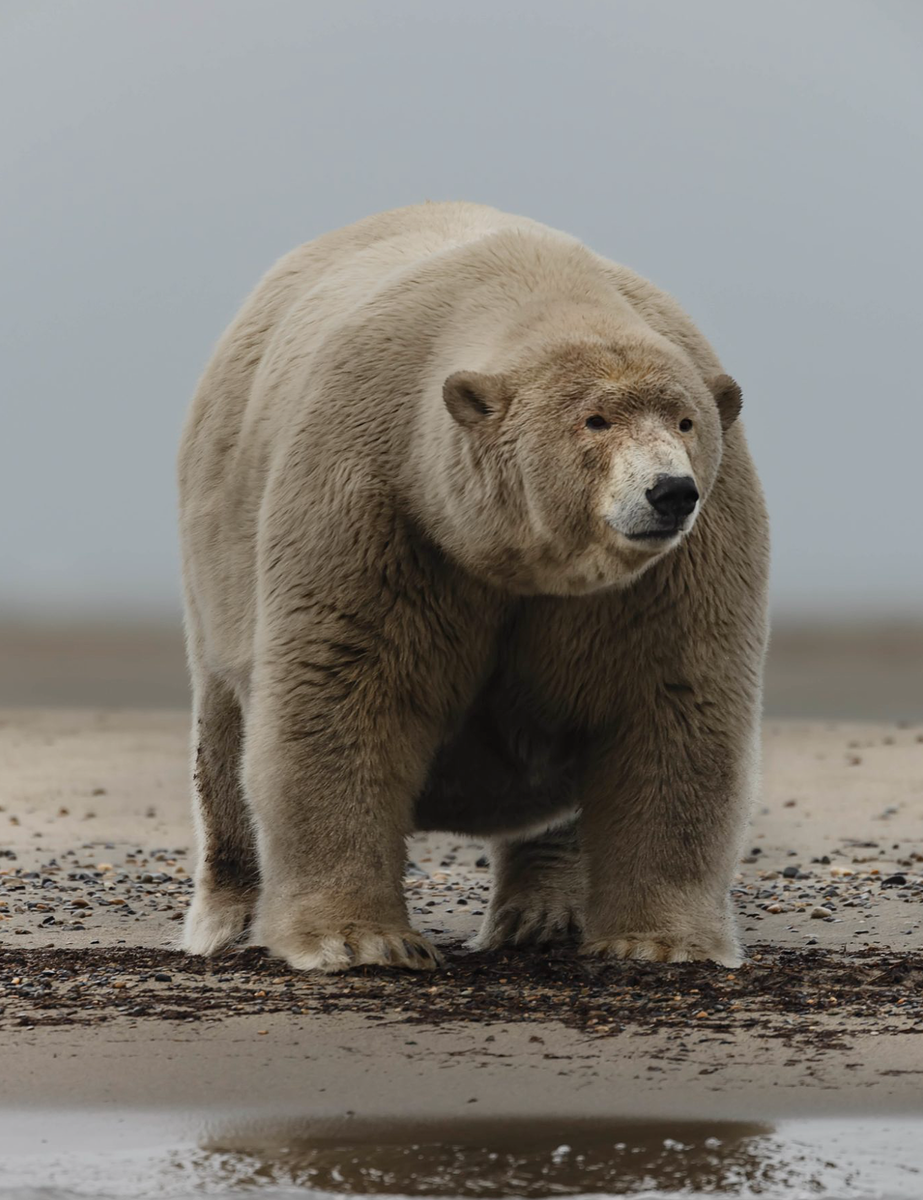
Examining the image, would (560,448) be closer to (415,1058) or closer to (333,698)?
(333,698)

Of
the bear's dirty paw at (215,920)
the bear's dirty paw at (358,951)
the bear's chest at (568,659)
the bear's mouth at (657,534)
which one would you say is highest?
the bear's mouth at (657,534)

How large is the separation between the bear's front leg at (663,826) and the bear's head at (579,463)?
744mm

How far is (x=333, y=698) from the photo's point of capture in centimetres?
632

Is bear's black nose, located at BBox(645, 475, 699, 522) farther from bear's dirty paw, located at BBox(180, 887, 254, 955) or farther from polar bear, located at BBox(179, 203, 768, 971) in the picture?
bear's dirty paw, located at BBox(180, 887, 254, 955)

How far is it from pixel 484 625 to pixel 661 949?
1229 millimetres

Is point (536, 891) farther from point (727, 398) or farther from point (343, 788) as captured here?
point (727, 398)

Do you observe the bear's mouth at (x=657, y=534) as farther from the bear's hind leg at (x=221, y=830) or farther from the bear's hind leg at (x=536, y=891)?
the bear's hind leg at (x=221, y=830)

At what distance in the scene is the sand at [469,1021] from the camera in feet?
16.0

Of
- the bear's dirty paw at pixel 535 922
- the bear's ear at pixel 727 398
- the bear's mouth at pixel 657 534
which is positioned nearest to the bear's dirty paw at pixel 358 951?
the bear's dirty paw at pixel 535 922

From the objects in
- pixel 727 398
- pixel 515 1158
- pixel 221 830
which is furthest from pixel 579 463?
pixel 221 830

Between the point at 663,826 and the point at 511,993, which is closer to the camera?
the point at 511,993

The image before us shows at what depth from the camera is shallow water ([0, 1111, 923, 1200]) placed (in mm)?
4098

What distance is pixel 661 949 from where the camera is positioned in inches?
252

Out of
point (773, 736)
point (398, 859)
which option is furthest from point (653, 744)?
point (773, 736)
